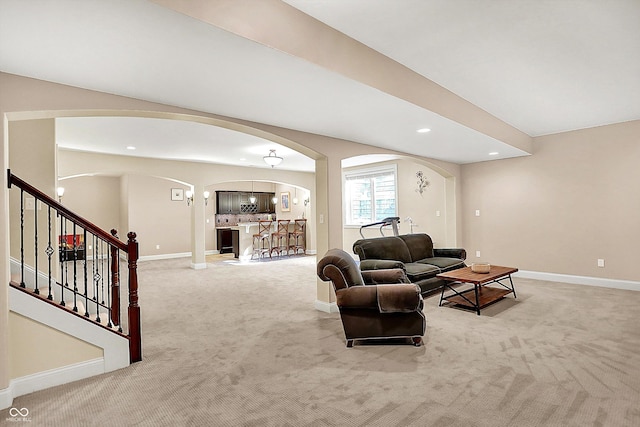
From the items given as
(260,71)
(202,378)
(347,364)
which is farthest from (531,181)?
(202,378)

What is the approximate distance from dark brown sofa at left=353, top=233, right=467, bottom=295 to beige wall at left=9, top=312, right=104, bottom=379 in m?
3.26

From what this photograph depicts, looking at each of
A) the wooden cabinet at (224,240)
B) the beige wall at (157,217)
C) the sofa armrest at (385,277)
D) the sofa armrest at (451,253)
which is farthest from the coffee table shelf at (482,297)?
the beige wall at (157,217)

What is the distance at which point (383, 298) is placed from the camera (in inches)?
119

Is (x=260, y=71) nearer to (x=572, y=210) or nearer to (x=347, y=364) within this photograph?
(x=347, y=364)

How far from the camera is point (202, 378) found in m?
2.63

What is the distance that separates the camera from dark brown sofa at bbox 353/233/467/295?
468 centimetres

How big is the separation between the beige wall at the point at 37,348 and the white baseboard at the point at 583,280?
6712 mm

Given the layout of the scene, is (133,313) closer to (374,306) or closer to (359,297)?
(359,297)

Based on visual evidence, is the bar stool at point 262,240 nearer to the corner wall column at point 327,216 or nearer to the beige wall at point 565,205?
the corner wall column at point 327,216

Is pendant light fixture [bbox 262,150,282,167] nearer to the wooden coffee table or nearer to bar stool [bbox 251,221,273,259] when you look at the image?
bar stool [bbox 251,221,273,259]

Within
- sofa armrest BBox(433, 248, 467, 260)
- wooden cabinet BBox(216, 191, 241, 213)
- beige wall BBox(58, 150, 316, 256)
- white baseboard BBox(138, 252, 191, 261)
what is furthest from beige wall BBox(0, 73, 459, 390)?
wooden cabinet BBox(216, 191, 241, 213)

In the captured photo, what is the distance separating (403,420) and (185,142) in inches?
212

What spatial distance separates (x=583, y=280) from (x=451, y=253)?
83.6 inches

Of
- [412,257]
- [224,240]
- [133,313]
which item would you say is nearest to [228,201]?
[224,240]
